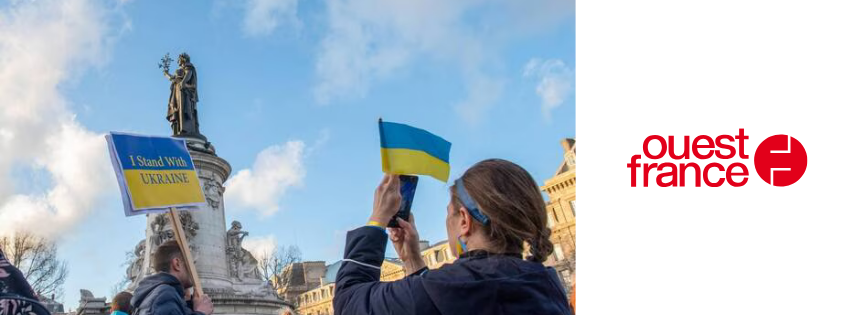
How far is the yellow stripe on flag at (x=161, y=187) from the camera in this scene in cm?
548

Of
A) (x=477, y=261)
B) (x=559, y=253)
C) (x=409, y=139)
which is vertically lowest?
(x=477, y=261)

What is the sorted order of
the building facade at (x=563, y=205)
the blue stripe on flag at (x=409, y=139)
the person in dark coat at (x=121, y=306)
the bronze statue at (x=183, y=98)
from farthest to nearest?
the building facade at (x=563, y=205) → the bronze statue at (x=183, y=98) → the person in dark coat at (x=121, y=306) → the blue stripe on flag at (x=409, y=139)

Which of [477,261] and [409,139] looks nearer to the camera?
[477,261]

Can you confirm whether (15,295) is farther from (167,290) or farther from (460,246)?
(167,290)

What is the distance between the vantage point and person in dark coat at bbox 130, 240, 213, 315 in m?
3.85

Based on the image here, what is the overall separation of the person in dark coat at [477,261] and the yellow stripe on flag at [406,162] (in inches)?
19.2

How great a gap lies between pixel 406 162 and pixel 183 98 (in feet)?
48.7

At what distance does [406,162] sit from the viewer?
2.78 metres

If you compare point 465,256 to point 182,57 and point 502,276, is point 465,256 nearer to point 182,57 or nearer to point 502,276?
point 502,276

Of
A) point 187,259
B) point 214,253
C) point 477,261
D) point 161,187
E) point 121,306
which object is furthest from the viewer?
point 214,253
